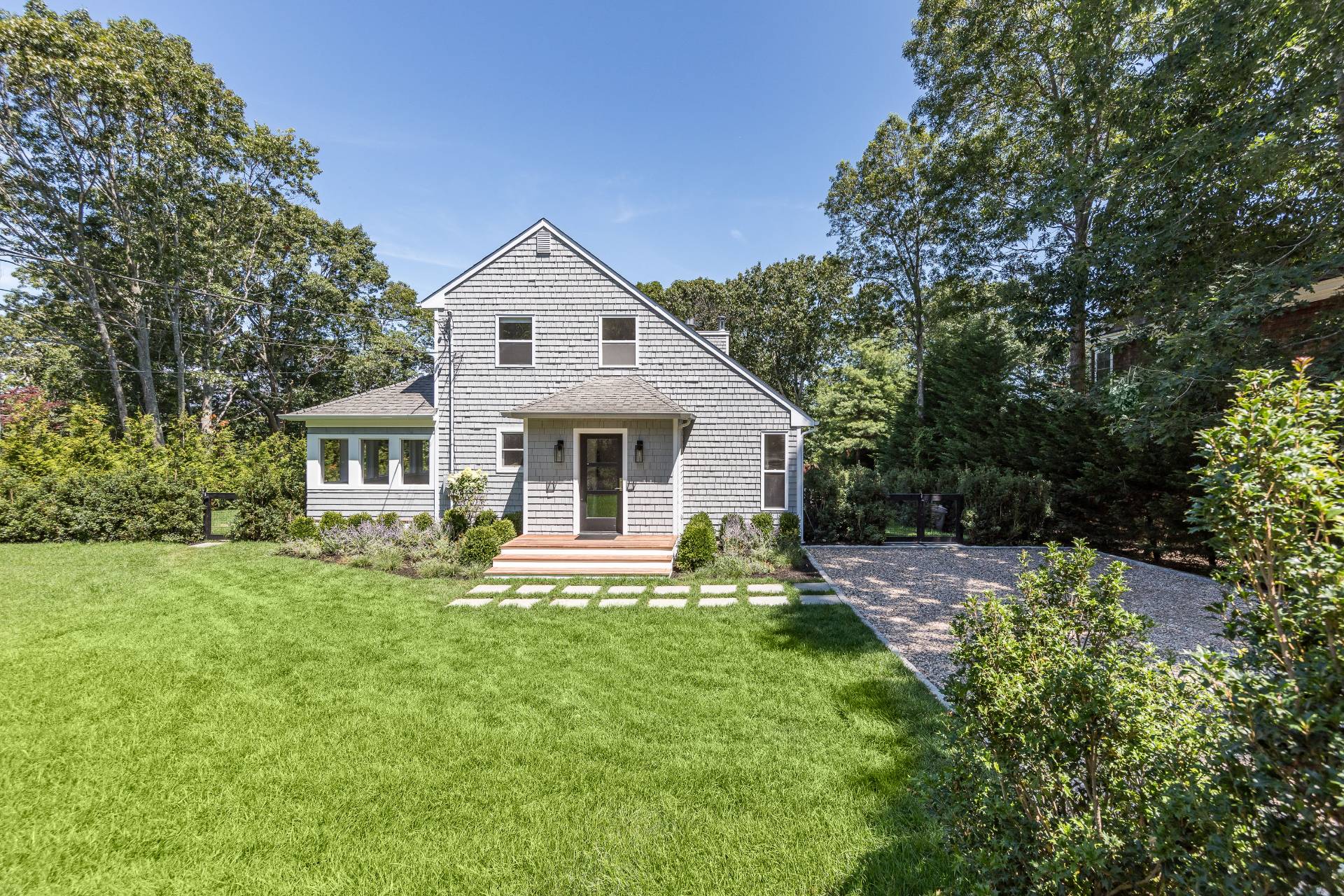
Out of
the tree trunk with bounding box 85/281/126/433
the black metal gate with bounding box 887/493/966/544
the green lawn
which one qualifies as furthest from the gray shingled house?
the tree trunk with bounding box 85/281/126/433

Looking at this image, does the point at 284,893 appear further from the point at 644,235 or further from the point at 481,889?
the point at 644,235

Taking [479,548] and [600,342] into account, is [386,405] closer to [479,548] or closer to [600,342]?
[479,548]

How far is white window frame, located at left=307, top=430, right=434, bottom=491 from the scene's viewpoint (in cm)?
1151

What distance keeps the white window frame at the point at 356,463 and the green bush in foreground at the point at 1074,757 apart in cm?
1165

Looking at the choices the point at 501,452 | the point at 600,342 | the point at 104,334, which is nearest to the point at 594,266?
the point at 600,342

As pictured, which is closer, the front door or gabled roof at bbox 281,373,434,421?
the front door

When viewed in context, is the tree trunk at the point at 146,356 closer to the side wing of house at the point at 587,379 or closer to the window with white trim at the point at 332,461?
the window with white trim at the point at 332,461

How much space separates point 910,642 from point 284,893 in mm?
5764

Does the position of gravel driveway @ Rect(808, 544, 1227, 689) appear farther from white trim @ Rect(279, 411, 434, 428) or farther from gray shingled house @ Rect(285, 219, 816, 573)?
white trim @ Rect(279, 411, 434, 428)

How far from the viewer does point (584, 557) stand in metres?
9.36

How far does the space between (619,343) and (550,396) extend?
202 centimetres

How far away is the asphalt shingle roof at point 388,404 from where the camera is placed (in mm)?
11344

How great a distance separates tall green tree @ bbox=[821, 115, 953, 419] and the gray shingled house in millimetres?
11472

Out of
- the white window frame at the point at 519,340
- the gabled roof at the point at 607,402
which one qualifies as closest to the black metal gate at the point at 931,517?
the gabled roof at the point at 607,402
